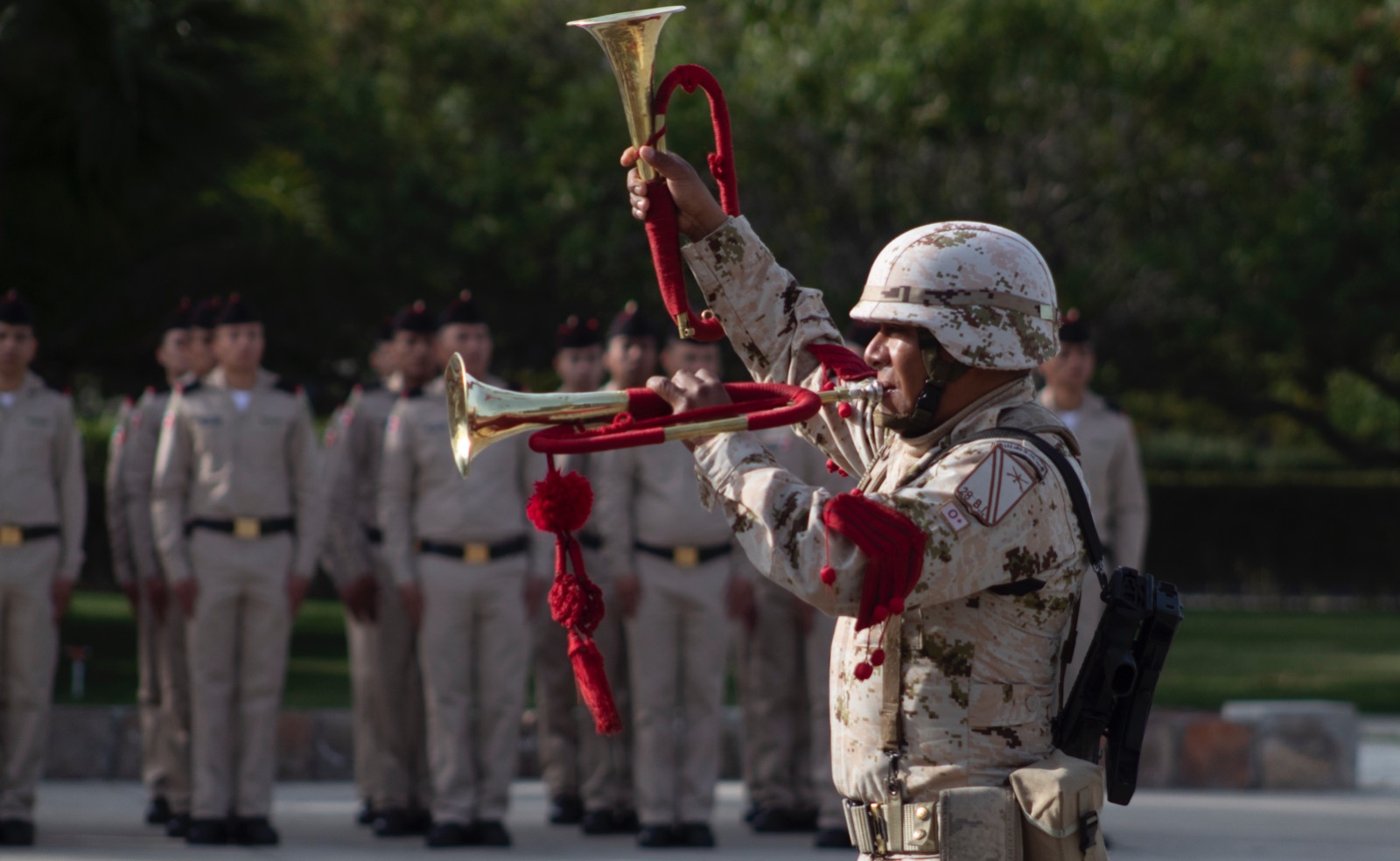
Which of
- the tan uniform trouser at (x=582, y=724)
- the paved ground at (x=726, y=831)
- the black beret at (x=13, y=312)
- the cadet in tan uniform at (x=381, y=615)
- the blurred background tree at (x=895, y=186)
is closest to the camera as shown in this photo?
the paved ground at (x=726, y=831)

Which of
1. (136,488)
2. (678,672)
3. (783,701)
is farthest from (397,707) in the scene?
(783,701)

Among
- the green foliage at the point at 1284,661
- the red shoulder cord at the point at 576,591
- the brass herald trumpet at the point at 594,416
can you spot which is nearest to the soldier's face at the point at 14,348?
the red shoulder cord at the point at 576,591

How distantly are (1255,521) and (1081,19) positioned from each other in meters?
10.3

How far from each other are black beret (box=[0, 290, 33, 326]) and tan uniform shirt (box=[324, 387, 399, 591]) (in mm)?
1556

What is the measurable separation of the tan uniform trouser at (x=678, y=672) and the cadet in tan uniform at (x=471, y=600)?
1.71 ft

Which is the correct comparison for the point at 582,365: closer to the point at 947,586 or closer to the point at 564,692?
the point at 564,692

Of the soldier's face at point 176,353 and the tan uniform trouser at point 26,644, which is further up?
the soldier's face at point 176,353

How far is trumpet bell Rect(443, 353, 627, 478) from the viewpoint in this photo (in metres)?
3.61

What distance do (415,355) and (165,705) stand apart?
203 cm

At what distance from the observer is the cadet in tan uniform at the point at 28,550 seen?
8734mm

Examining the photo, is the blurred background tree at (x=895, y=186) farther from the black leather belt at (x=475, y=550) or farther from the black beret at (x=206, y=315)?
the black leather belt at (x=475, y=550)

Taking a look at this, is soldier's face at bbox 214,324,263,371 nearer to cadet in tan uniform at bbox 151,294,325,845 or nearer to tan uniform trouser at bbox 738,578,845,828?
cadet in tan uniform at bbox 151,294,325,845

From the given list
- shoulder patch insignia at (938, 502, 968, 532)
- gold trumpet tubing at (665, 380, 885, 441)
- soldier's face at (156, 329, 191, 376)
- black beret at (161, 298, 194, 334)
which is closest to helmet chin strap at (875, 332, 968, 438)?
gold trumpet tubing at (665, 380, 885, 441)

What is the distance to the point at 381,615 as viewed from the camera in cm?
948
